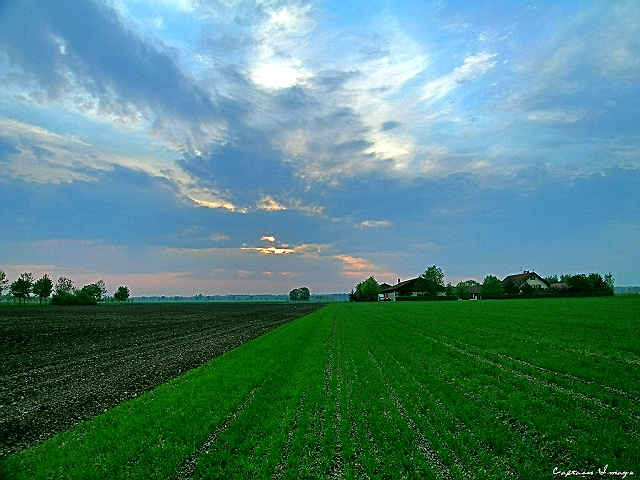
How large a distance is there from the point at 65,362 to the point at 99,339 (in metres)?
11.3

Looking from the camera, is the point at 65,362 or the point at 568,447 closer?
the point at 568,447

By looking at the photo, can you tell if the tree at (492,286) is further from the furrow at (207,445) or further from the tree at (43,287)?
the tree at (43,287)

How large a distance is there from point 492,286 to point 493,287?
525mm

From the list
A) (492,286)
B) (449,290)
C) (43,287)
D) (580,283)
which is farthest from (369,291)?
(43,287)

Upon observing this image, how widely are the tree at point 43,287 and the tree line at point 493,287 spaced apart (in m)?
130

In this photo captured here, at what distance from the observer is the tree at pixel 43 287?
489 ft

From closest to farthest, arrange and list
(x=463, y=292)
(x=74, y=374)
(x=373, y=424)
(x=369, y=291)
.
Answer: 1. (x=373, y=424)
2. (x=74, y=374)
3. (x=463, y=292)
4. (x=369, y=291)

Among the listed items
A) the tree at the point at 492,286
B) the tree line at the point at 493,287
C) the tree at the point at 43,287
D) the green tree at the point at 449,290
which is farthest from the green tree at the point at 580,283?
the tree at the point at 43,287

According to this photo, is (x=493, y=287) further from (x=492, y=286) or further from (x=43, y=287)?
(x=43, y=287)

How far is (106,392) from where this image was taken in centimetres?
1272

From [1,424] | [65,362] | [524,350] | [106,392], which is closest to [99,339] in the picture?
[65,362]

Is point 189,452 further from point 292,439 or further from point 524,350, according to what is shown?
point 524,350

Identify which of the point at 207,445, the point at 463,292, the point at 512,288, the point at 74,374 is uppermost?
the point at 512,288

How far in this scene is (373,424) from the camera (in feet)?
29.1
